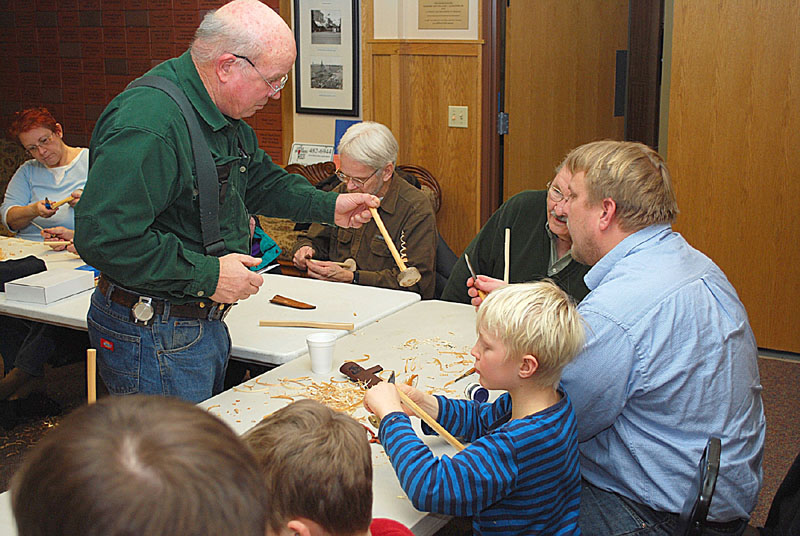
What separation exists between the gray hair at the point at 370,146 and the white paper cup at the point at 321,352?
4.72 ft

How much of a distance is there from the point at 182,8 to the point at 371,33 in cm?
173

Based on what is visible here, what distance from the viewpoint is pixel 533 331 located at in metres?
1.65

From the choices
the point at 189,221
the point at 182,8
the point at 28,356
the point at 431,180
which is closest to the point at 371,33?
the point at 431,180

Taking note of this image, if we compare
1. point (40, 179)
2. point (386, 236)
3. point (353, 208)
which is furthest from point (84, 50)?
point (353, 208)

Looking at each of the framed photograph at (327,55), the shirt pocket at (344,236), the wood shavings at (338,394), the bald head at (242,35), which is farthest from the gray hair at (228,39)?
the framed photograph at (327,55)

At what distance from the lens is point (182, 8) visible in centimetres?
612

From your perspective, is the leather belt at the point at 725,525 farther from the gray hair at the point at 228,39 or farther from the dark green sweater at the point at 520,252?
the gray hair at the point at 228,39

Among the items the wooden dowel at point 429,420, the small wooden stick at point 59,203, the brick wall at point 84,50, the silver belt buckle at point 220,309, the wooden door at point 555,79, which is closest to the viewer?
the wooden dowel at point 429,420

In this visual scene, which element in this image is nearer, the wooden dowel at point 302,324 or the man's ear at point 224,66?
the man's ear at point 224,66

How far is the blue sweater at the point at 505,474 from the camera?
5.15ft

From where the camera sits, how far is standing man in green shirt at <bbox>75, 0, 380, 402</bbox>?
6.45 feet

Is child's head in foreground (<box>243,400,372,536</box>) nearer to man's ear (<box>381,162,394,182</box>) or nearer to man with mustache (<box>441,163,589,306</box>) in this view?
man with mustache (<box>441,163,589,306</box>)

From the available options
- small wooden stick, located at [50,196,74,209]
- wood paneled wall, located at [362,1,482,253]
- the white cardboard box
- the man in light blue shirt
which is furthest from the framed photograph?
the man in light blue shirt

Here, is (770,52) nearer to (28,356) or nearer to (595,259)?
(595,259)
